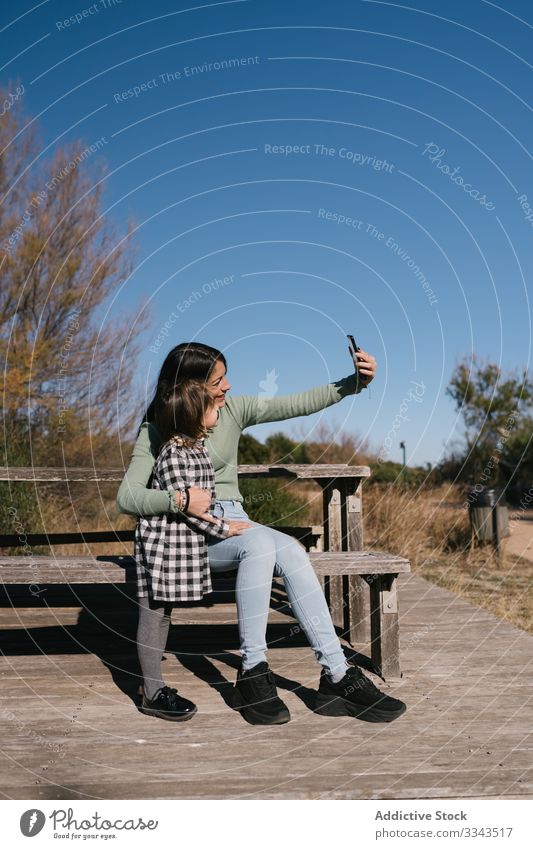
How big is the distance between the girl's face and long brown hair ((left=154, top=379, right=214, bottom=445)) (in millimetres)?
25

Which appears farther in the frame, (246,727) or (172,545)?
(172,545)

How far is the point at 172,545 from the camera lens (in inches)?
126

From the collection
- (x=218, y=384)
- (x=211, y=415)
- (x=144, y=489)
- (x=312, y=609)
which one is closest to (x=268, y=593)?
(x=312, y=609)

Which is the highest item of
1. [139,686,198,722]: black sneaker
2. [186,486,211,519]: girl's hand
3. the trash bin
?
[186,486,211,519]: girl's hand

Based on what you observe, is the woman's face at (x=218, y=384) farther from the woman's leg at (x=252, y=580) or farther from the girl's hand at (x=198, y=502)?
the woman's leg at (x=252, y=580)

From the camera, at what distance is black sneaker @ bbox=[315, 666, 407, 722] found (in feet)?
10.5

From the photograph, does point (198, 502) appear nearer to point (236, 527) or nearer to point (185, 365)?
point (236, 527)

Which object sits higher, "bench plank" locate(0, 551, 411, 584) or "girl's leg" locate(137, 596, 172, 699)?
"bench plank" locate(0, 551, 411, 584)

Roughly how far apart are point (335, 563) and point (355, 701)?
0.59 metres

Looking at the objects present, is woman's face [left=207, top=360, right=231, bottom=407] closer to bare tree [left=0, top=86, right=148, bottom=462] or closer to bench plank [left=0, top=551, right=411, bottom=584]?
bench plank [left=0, top=551, right=411, bottom=584]

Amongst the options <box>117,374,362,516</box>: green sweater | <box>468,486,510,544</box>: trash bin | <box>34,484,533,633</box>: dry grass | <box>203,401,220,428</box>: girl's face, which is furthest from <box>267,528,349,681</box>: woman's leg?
<box>468,486,510,544</box>: trash bin

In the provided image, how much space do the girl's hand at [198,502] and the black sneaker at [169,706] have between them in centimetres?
71

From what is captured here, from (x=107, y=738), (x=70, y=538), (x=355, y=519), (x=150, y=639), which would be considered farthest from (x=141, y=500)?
(x=70, y=538)

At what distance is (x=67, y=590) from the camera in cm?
627
